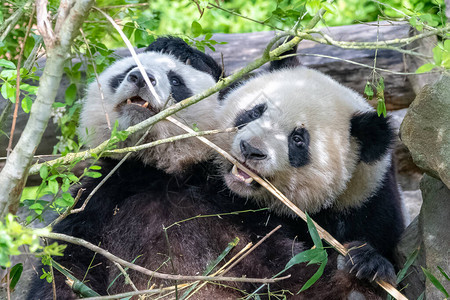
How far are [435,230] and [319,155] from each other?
0.76 metres

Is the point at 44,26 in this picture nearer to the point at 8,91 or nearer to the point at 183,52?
the point at 8,91

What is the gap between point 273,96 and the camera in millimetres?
3418

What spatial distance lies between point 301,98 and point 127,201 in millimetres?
1229

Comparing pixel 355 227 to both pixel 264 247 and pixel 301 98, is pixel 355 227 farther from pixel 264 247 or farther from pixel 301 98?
pixel 301 98

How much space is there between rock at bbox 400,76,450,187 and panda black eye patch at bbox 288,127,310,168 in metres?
0.58

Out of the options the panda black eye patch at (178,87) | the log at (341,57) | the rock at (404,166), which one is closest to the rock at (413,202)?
the rock at (404,166)

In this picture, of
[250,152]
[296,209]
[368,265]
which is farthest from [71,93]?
[368,265]

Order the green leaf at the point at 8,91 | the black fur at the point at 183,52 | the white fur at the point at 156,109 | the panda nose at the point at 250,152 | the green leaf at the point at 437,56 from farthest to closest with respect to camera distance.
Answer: the black fur at the point at 183,52
the white fur at the point at 156,109
the panda nose at the point at 250,152
the green leaf at the point at 8,91
the green leaf at the point at 437,56

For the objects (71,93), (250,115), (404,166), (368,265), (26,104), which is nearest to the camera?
(26,104)

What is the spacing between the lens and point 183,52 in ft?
12.4

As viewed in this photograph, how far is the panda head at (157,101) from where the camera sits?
3275 mm

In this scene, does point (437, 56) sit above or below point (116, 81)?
above

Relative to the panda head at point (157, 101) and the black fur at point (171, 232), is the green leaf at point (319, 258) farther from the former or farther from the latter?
the panda head at point (157, 101)

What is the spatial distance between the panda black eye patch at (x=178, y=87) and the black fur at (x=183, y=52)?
20 centimetres
